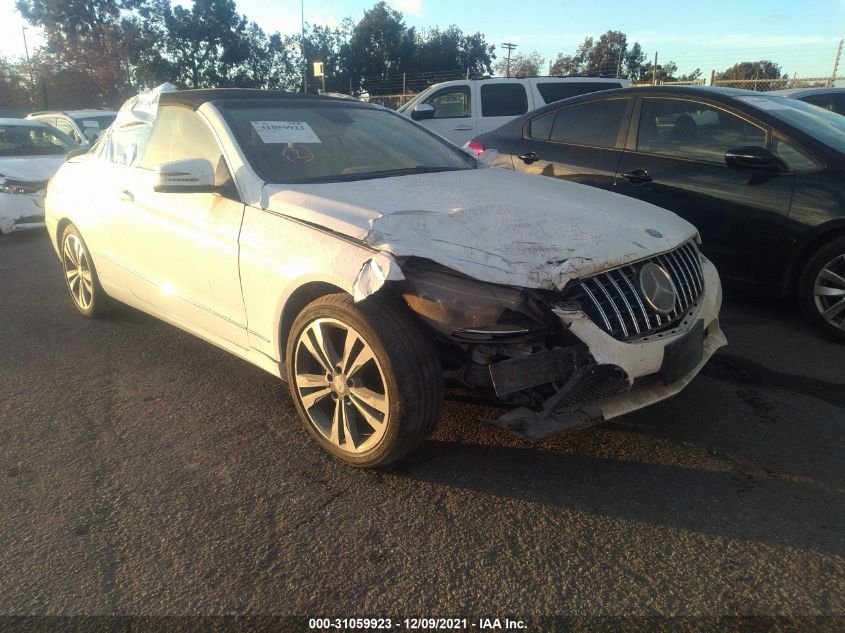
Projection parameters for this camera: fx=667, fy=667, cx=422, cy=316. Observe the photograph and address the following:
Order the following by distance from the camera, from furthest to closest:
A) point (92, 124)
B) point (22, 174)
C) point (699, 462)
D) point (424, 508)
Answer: point (92, 124) → point (22, 174) → point (699, 462) → point (424, 508)

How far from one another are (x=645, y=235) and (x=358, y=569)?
1.84 meters

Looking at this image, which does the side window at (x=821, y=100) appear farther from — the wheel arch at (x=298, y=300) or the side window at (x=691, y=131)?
the wheel arch at (x=298, y=300)

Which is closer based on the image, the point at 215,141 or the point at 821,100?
the point at 215,141

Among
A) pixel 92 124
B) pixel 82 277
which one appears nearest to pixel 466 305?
pixel 82 277

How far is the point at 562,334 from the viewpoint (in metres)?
2.62

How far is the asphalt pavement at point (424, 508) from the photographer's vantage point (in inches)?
85.2

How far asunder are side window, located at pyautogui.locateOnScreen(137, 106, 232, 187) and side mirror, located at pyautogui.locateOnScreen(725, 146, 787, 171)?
327cm

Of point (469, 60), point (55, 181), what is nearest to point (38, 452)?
point (55, 181)

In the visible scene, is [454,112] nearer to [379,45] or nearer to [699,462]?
[699,462]

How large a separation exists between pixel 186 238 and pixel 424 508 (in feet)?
6.32

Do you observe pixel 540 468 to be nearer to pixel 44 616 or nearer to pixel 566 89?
pixel 44 616

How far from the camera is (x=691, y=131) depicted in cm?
496

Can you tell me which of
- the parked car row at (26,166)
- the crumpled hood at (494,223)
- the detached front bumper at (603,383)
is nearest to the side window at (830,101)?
the crumpled hood at (494,223)

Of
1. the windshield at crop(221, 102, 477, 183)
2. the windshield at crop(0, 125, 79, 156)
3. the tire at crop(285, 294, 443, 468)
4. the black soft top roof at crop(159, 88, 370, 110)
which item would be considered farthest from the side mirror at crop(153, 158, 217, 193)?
the windshield at crop(0, 125, 79, 156)
